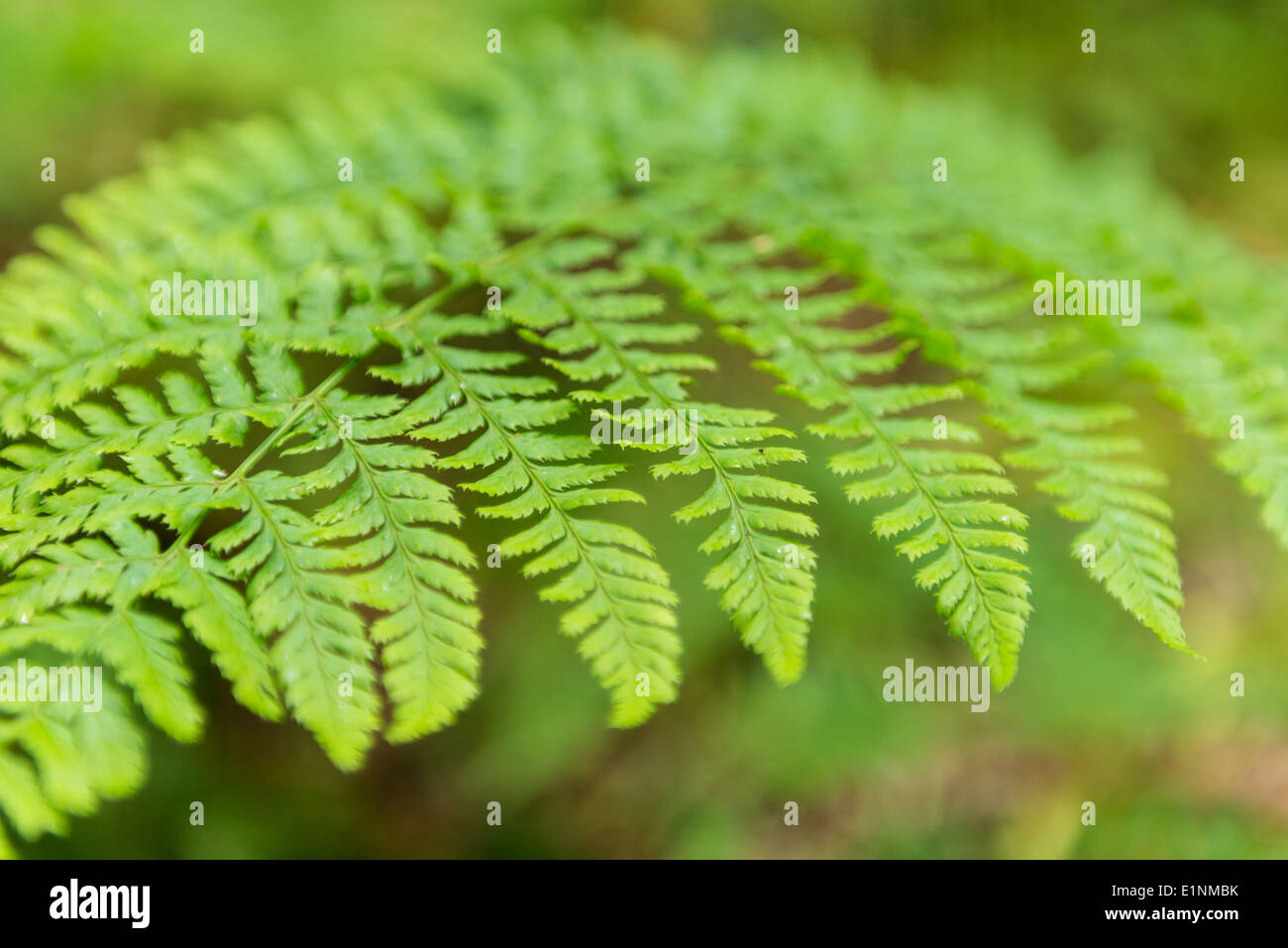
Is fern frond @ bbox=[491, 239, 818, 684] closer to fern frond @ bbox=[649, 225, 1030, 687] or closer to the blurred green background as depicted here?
fern frond @ bbox=[649, 225, 1030, 687]

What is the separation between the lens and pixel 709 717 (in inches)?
129

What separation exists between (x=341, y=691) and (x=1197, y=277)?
2.36 meters

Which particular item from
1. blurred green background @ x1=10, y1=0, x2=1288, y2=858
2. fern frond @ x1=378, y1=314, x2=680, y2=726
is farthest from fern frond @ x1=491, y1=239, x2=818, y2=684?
blurred green background @ x1=10, y1=0, x2=1288, y2=858

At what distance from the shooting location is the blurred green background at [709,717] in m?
3.03

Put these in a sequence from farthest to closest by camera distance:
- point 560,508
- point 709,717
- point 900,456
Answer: point 709,717 → point 900,456 → point 560,508

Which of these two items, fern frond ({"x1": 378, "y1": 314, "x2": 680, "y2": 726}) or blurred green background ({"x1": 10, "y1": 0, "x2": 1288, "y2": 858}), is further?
blurred green background ({"x1": 10, "y1": 0, "x2": 1288, "y2": 858})

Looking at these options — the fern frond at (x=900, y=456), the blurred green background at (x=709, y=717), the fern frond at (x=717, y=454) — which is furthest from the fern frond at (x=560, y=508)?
the blurred green background at (x=709, y=717)

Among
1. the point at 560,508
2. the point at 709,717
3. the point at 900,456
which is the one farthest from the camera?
the point at 709,717

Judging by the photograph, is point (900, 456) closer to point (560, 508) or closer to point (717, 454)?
point (717, 454)

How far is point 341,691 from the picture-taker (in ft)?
3.90

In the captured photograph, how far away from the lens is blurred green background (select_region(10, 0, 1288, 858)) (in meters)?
3.03

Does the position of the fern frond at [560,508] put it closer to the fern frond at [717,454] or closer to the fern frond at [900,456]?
the fern frond at [717,454]

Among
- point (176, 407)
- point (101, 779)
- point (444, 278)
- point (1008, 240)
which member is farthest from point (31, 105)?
point (1008, 240)

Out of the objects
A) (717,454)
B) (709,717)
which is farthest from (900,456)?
(709,717)
